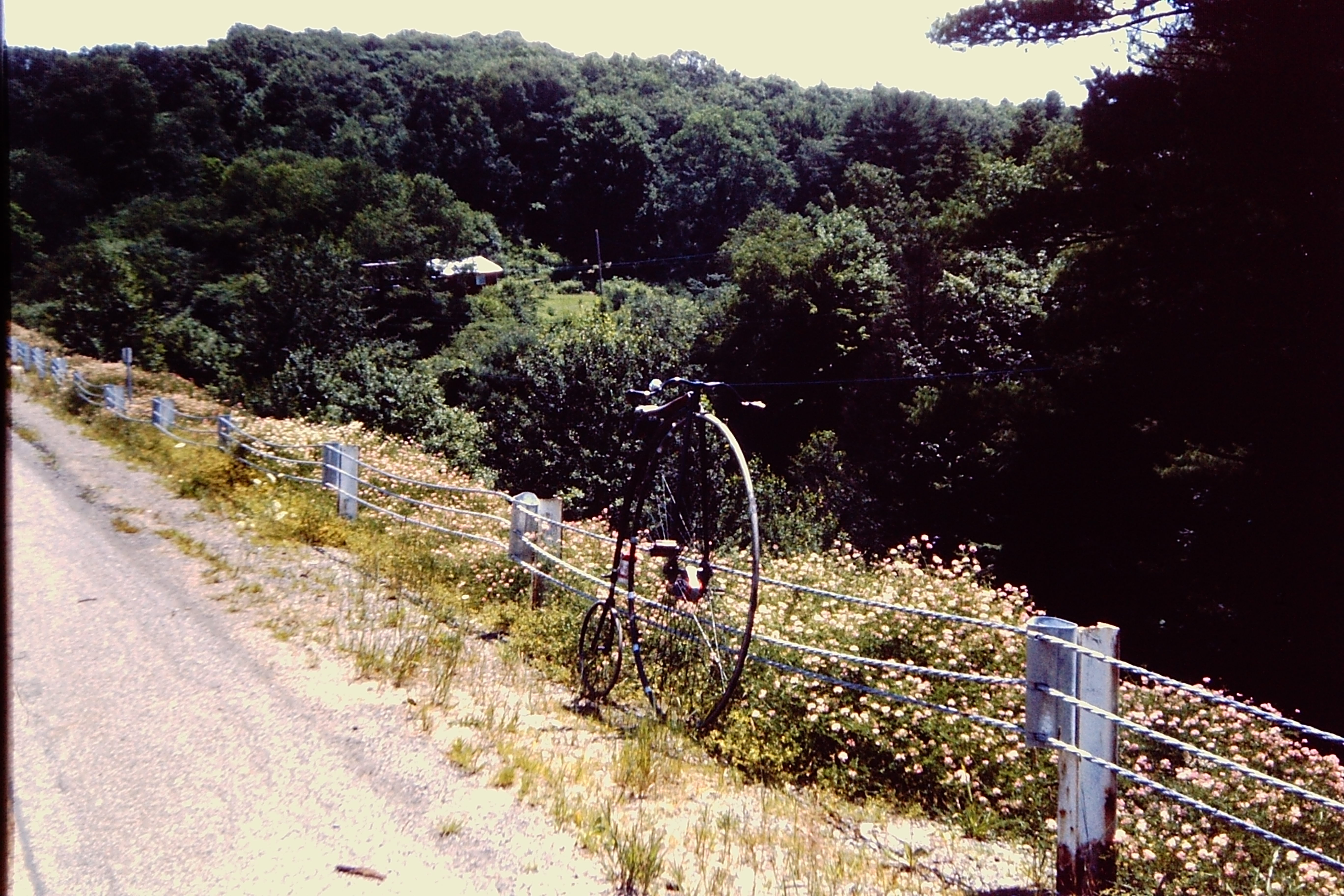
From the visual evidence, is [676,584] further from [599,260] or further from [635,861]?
[599,260]

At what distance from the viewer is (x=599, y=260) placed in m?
87.8

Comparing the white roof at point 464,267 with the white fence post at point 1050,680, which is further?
the white roof at point 464,267

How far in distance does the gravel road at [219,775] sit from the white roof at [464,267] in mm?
61695

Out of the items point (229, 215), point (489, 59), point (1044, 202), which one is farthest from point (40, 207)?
point (1044, 202)

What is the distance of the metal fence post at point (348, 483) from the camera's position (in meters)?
12.0

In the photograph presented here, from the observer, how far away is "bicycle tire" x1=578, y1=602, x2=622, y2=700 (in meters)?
6.50

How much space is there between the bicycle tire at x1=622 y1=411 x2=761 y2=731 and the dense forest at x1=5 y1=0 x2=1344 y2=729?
557 centimetres

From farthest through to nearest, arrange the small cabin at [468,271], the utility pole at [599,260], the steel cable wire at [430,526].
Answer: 1. the utility pole at [599,260]
2. the small cabin at [468,271]
3. the steel cable wire at [430,526]

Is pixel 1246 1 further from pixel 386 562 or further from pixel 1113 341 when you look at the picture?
pixel 386 562

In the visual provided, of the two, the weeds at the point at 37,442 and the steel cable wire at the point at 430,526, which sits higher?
the steel cable wire at the point at 430,526

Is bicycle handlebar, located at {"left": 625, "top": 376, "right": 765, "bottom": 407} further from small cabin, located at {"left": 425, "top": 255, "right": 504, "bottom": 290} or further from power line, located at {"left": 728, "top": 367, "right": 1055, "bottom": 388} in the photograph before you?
small cabin, located at {"left": 425, "top": 255, "right": 504, "bottom": 290}

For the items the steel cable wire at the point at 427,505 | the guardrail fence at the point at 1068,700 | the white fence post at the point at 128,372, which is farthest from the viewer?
the white fence post at the point at 128,372

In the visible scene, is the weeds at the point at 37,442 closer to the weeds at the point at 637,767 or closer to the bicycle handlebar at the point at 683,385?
the bicycle handlebar at the point at 683,385

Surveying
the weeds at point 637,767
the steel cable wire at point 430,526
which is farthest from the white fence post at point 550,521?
the weeds at point 637,767
